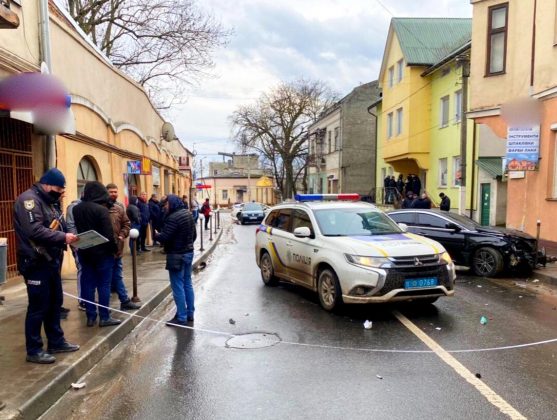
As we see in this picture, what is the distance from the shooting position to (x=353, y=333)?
19.5 feet

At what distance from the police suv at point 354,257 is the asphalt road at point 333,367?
423 mm

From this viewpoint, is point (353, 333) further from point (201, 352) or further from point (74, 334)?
point (74, 334)

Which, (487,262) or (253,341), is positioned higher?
(487,262)

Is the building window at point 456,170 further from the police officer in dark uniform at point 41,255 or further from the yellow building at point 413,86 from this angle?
the police officer in dark uniform at point 41,255

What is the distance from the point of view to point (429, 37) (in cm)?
2630

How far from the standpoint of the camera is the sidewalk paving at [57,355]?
3860 millimetres

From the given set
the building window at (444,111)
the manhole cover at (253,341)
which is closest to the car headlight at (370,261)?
the manhole cover at (253,341)

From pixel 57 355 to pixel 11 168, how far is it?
15.7 feet

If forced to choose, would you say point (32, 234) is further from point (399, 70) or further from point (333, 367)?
point (399, 70)

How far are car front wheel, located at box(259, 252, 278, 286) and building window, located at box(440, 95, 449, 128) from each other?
1684 centimetres

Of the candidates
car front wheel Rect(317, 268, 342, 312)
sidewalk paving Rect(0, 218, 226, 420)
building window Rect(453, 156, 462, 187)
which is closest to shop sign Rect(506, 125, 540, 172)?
building window Rect(453, 156, 462, 187)

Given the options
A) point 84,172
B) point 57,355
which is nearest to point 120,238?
point 57,355

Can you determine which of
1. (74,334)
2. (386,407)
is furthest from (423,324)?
(74,334)

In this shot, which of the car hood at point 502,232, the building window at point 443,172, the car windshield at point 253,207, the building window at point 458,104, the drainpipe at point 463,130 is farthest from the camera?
the car windshield at point 253,207
